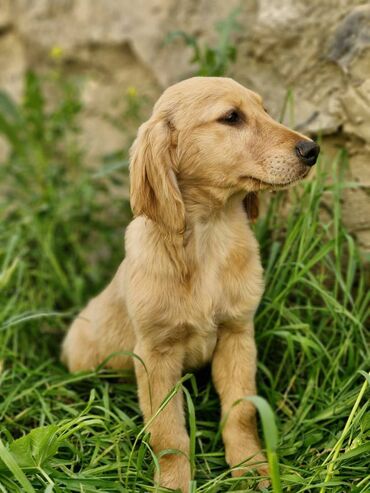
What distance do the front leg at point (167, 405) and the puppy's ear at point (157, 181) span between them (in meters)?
0.56

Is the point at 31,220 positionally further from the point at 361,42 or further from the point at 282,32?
the point at 361,42

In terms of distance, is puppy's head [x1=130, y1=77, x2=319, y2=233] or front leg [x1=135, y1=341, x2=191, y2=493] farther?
front leg [x1=135, y1=341, x2=191, y2=493]

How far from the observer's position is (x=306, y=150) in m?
2.61

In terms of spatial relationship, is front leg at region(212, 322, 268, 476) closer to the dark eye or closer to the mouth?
the mouth

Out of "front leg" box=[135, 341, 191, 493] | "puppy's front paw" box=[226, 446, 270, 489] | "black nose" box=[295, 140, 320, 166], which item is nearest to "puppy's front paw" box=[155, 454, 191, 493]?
"front leg" box=[135, 341, 191, 493]

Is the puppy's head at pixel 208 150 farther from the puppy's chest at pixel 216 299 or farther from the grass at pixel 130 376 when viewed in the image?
the grass at pixel 130 376

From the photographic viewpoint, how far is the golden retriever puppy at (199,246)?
8.81 feet

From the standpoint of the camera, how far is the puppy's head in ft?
8.71

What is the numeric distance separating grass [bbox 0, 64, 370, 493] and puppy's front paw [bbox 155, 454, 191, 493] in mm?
59

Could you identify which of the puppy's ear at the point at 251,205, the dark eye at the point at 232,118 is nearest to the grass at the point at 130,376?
the puppy's ear at the point at 251,205

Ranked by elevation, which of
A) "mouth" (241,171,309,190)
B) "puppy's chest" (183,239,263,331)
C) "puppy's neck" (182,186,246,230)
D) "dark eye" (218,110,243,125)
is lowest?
"puppy's chest" (183,239,263,331)

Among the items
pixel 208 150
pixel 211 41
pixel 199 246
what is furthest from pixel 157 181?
pixel 211 41

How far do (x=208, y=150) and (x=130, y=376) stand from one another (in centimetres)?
131

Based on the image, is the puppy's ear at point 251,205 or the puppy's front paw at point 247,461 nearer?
the puppy's front paw at point 247,461
